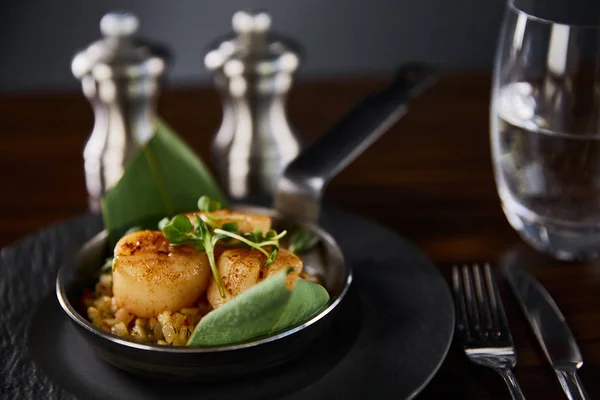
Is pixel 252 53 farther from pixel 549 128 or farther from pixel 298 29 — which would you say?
Answer: pixel 298 29

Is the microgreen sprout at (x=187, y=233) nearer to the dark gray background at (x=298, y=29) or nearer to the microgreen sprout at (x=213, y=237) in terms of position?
the microgreen sprout at (x=213, y=237)

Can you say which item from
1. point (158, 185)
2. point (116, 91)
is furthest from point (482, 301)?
point (116, 91)

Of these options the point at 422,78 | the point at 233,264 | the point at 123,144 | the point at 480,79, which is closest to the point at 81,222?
the point at 123,144

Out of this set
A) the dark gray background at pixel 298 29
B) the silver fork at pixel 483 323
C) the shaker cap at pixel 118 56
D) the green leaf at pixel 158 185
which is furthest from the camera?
the dark gray background at pixel 298 29

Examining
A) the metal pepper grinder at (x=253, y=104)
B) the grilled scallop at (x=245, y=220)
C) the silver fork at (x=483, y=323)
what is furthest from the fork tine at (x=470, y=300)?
the metal pepper grinder at (x=253, y=104)

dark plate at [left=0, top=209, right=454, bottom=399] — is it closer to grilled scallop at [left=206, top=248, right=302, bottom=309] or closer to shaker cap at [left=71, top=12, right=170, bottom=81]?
grilled scallop at [left=206, top=248, right=302, bottom=309]
